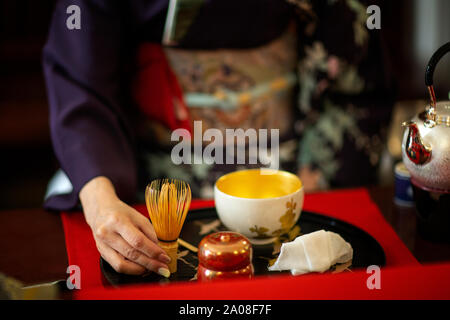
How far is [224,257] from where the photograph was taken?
0.55 meters

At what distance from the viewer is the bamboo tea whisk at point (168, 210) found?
0.62 m

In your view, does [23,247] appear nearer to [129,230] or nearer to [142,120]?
[129,230]

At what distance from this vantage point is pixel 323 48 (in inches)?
46.7

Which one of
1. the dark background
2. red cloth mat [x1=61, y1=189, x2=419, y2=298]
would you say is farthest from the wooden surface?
Result: the dark background

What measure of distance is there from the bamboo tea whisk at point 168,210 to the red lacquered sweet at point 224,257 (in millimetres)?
75

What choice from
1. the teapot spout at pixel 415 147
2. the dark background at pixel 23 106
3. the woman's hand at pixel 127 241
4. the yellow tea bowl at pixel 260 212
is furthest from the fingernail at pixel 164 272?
the dark background at pixel 23 106

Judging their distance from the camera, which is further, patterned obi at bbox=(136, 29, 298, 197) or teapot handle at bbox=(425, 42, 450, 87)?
patterned obi at bbox=(136, 29, 298, 197)

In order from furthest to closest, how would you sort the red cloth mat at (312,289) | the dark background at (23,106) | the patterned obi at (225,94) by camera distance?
1. the dark background at (23,106)
2. the patterned obi at (225,94)
3. the red cloth mat at (312,289)

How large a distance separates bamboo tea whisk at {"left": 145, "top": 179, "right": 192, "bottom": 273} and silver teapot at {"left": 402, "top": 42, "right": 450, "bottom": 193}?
0.29 m

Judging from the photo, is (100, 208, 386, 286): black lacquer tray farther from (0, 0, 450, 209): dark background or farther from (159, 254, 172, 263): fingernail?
(0, 0, 450, 209): dark background

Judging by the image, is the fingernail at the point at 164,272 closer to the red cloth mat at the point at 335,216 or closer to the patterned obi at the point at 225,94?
the red cloth mat at the point at 335,216

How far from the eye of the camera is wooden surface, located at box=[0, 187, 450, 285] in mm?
667
